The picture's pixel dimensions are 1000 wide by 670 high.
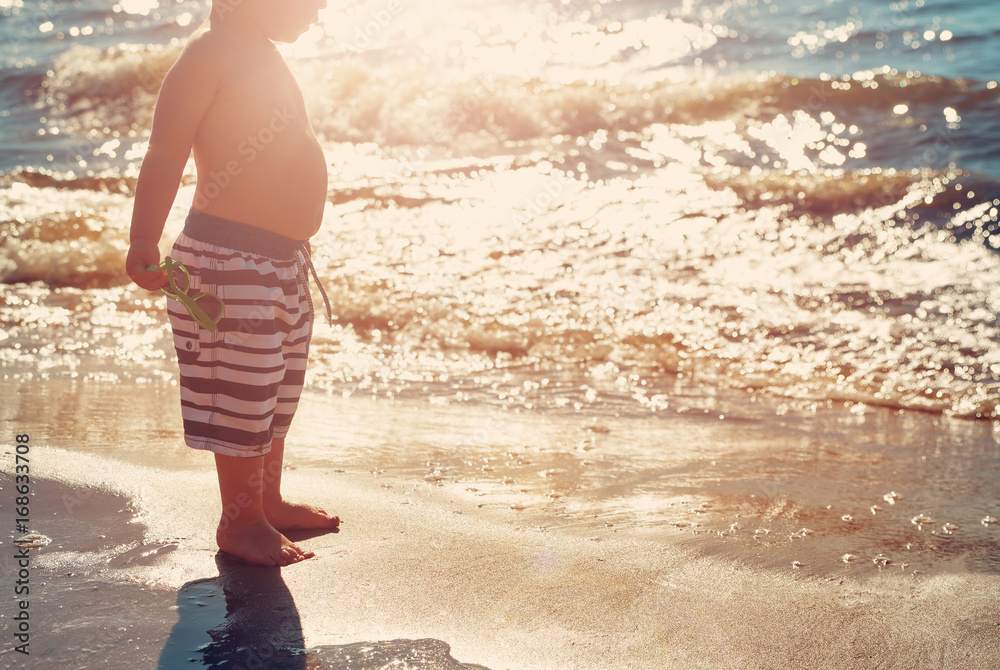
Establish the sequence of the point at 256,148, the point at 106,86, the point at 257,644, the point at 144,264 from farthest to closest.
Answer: the point at 106,86, the point at 256,148, the point at 144,264, the point at 257,644

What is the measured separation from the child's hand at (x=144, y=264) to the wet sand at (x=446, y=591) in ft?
2.22

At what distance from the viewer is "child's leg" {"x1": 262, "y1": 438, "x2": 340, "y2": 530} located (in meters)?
2.44

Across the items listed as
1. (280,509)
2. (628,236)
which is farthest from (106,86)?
(280,509)

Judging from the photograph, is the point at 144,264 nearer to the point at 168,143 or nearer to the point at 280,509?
the point at 168,143

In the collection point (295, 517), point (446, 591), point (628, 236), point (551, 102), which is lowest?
point (446, 591)

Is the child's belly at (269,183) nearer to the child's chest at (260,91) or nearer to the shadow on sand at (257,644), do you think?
the child's chest at (260,91)

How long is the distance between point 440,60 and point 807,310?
9591 millimetres

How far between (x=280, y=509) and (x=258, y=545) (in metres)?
0.24

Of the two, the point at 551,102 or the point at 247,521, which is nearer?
A: the point at 247,521

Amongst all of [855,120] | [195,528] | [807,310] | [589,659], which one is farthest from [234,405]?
[855,120]

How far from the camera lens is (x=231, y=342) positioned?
2.19 meters

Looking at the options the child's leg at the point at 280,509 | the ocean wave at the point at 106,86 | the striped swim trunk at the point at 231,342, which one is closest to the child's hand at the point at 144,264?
the striped swim trunk at the point at 231,342

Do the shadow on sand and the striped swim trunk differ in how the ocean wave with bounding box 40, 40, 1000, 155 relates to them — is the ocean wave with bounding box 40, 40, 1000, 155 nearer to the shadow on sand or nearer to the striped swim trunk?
the striped swim trunk

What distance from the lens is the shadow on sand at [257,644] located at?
1753mm
